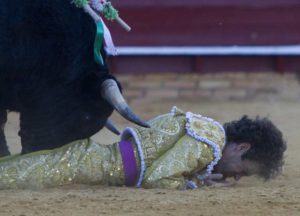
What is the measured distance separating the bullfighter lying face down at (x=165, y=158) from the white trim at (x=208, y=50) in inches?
139

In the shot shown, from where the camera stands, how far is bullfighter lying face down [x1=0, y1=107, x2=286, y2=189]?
307 cm

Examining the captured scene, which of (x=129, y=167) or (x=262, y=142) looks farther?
(x=262, y=142)

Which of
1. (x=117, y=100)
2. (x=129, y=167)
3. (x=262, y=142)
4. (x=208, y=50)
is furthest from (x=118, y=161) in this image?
(x=208, y=50)

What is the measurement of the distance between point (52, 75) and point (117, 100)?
0.36m

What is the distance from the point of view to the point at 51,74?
3.14 metres

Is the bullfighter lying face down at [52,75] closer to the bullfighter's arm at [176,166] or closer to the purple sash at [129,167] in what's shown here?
the purple sash at [129,167]

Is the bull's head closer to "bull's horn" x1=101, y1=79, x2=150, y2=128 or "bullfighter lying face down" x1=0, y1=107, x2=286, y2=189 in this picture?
"bull's horn" x1=101, y1=79, x2=150, y2=128

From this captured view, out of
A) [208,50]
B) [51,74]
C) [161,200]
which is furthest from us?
[208,50]

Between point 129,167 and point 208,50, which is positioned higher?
point 208,50

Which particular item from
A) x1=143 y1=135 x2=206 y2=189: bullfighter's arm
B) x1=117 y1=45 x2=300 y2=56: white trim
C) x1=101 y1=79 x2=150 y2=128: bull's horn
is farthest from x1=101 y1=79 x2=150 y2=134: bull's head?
x1=117 y1=45 x2=300 y2=56: white trim

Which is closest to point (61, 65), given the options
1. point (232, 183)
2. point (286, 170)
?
point (232, 183)

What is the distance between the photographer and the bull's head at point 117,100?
2963 millimetres

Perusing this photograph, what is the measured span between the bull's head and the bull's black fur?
0.17ft

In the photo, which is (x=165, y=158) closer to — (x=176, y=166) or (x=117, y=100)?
(x=176, y=166)
